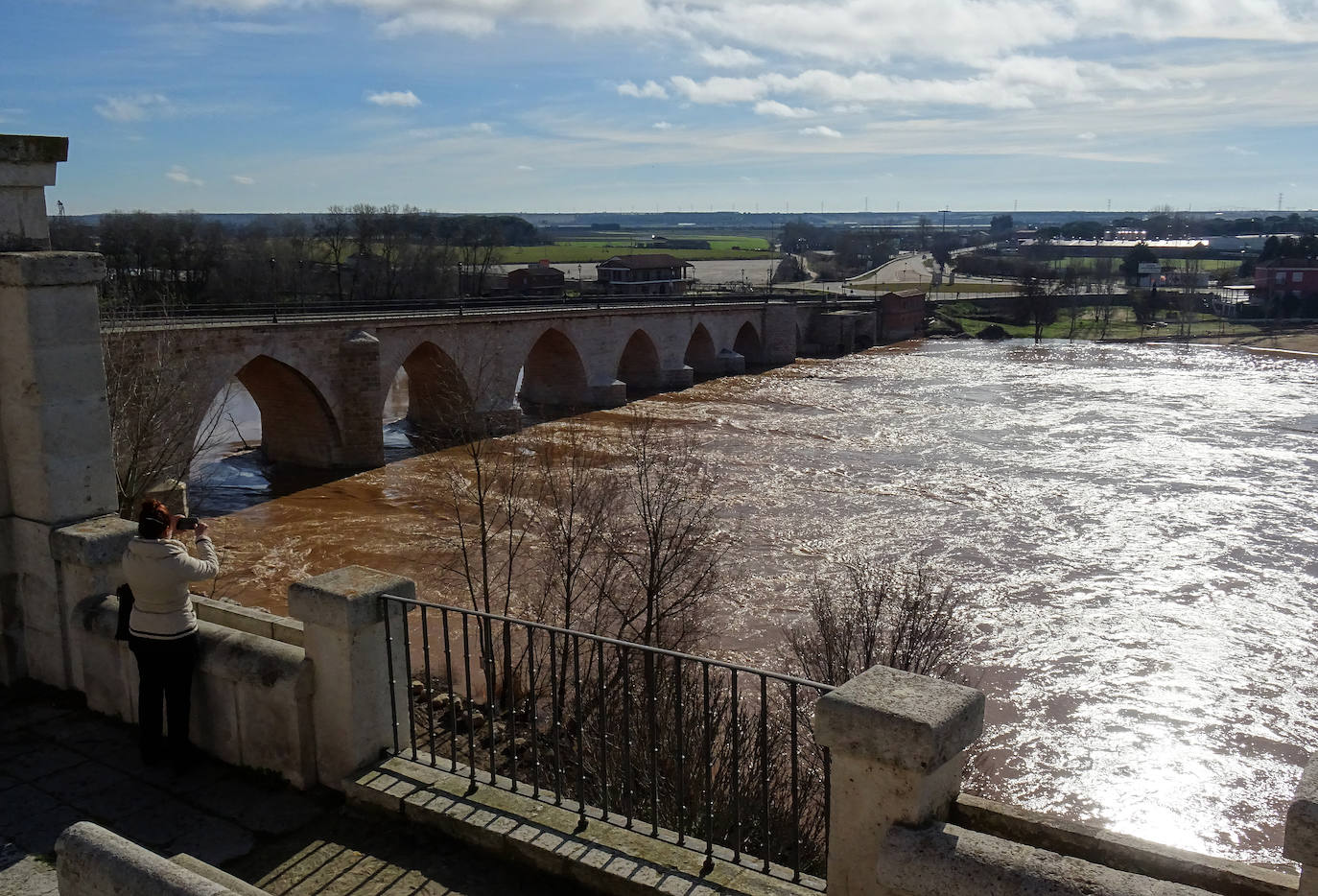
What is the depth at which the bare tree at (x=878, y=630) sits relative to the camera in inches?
544

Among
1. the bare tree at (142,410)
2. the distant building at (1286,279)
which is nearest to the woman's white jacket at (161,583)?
the bare tree at (142,410)

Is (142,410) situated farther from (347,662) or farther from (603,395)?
(603,395)

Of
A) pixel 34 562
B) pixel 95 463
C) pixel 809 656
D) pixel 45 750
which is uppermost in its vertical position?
pixel 95 463

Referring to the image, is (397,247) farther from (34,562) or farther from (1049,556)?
(34,562)

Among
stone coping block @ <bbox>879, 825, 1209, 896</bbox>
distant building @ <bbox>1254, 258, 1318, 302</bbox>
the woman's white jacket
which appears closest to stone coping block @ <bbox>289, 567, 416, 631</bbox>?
the woman's white jacket

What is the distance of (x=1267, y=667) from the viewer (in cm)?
1681

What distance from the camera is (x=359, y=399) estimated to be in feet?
105

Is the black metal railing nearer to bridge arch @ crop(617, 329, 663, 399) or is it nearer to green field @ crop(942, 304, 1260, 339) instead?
bridge arch @ crop(617, 329, 663, 399)

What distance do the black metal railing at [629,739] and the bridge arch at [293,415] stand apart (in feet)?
52.4

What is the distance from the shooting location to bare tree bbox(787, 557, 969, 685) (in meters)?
13.8

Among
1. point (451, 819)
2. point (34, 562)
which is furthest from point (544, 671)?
point (451, 819)

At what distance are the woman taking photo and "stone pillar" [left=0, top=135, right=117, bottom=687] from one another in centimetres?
116

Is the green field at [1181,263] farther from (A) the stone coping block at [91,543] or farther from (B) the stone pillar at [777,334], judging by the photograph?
(A) the stone coping block at [91,543]

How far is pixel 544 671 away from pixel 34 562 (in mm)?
10217
